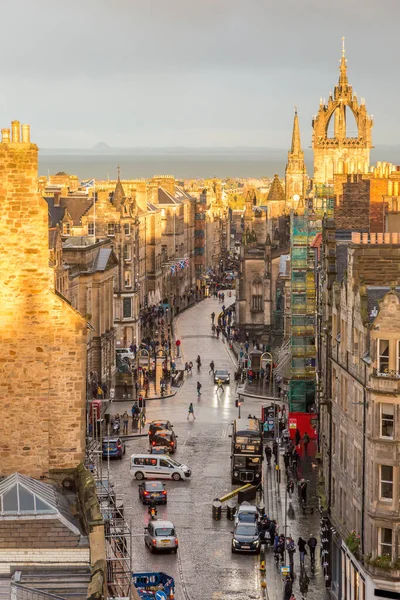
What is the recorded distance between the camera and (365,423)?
3809 centimetres

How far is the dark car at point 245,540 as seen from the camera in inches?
1906

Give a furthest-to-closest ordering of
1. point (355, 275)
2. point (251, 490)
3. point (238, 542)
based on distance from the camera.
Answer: point (251, 490) → point (238, 542) → point (355, 275)

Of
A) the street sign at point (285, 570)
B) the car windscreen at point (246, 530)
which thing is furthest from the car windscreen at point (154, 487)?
the street sign at point (285, 570)

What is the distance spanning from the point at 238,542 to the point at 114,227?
58.7 m

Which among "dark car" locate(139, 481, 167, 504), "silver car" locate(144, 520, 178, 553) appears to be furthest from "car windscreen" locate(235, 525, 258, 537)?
"dark car" locate(139, 481, 167, 504)

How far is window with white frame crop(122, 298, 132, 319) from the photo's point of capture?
104m

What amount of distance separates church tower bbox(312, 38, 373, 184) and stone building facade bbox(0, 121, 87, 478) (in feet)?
400

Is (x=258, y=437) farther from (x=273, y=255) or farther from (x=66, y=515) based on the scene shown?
(x=273, y=255)

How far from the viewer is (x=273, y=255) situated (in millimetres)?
118938

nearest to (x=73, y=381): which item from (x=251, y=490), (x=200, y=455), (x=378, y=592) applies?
(x=378, y=592)

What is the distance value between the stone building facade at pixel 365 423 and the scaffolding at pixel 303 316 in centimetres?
2493

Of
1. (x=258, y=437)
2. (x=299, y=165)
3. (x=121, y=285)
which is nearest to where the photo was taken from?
Answer: (x=258, y=437)

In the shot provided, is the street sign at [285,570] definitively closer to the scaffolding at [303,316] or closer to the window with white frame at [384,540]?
the window with white frame at [384,540]

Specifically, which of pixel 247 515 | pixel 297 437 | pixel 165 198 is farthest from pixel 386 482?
pixel 165 198
